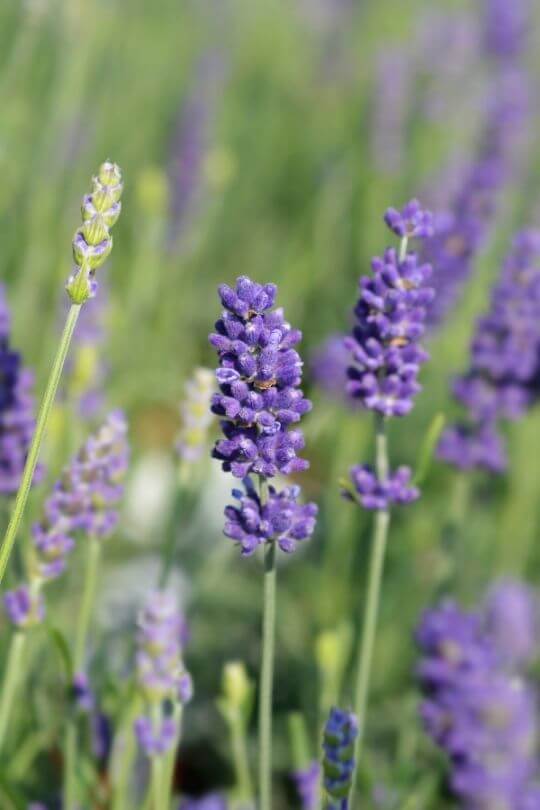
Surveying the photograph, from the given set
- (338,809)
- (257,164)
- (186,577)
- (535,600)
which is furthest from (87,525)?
(257,164)

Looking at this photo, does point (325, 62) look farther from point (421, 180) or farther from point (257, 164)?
point (421, 180)

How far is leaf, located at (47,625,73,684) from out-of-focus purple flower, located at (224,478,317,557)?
30 cm

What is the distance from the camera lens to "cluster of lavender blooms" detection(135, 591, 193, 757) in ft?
A: 5.23

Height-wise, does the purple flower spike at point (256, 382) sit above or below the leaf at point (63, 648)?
above

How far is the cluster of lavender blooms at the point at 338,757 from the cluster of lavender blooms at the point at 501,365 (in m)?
1.10

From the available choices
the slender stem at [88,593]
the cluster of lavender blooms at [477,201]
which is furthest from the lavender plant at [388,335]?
the cluster of lavender blooms at [477,201]

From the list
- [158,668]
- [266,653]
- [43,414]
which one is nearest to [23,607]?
[158,668]

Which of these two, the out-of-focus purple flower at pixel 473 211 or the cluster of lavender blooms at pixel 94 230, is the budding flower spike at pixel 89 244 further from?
the out-of-focus purple flower at pixel 473 211

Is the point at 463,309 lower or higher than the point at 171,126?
lower

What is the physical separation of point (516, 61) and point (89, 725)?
407cm

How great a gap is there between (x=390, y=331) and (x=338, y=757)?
22.8 inches

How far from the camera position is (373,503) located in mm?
1709

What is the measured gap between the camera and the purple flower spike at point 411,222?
5.32ft

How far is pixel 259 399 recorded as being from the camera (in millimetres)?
1368
